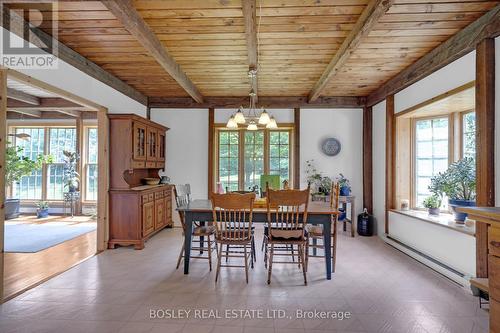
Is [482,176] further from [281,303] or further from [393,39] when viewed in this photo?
[281,303]

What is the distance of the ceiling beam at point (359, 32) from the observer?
2.30 metres

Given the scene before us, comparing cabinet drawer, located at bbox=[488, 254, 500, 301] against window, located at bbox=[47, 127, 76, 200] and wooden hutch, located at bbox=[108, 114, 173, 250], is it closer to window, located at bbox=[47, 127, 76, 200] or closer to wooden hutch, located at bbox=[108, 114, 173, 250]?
wooden hutch, located at bbox=[108, 114, 173, 250]

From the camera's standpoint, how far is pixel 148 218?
4449 mm

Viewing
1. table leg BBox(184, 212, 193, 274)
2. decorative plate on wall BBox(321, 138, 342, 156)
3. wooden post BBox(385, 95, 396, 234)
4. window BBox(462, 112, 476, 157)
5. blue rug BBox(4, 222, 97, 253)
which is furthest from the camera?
decorative plate on wall BBox(321, 138, 342, 156)

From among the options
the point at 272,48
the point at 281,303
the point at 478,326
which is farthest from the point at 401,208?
the point at 272,48

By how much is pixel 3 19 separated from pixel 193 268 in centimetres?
312

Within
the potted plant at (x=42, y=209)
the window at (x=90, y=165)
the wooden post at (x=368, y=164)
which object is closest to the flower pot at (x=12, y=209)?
the potted plant at (x=42, y=209)

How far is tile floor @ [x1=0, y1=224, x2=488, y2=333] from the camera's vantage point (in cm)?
215

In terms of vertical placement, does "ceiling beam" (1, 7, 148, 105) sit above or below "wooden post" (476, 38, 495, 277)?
above

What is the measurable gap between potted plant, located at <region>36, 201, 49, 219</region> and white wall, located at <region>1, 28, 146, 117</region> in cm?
390

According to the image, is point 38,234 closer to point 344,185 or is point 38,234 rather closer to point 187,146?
point 187,146

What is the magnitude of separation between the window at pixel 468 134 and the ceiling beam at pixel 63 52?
203 inches

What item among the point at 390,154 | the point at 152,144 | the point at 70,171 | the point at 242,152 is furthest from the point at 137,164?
the point at 390,154

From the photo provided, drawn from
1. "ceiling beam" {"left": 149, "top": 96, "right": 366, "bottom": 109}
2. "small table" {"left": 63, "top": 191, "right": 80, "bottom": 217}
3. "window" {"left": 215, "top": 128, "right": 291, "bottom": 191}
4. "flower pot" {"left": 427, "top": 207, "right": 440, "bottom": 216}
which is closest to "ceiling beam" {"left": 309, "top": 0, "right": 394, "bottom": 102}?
"ceiling beam" {"left": 149, "top": 96, "right": 366, "bottom": 109}
